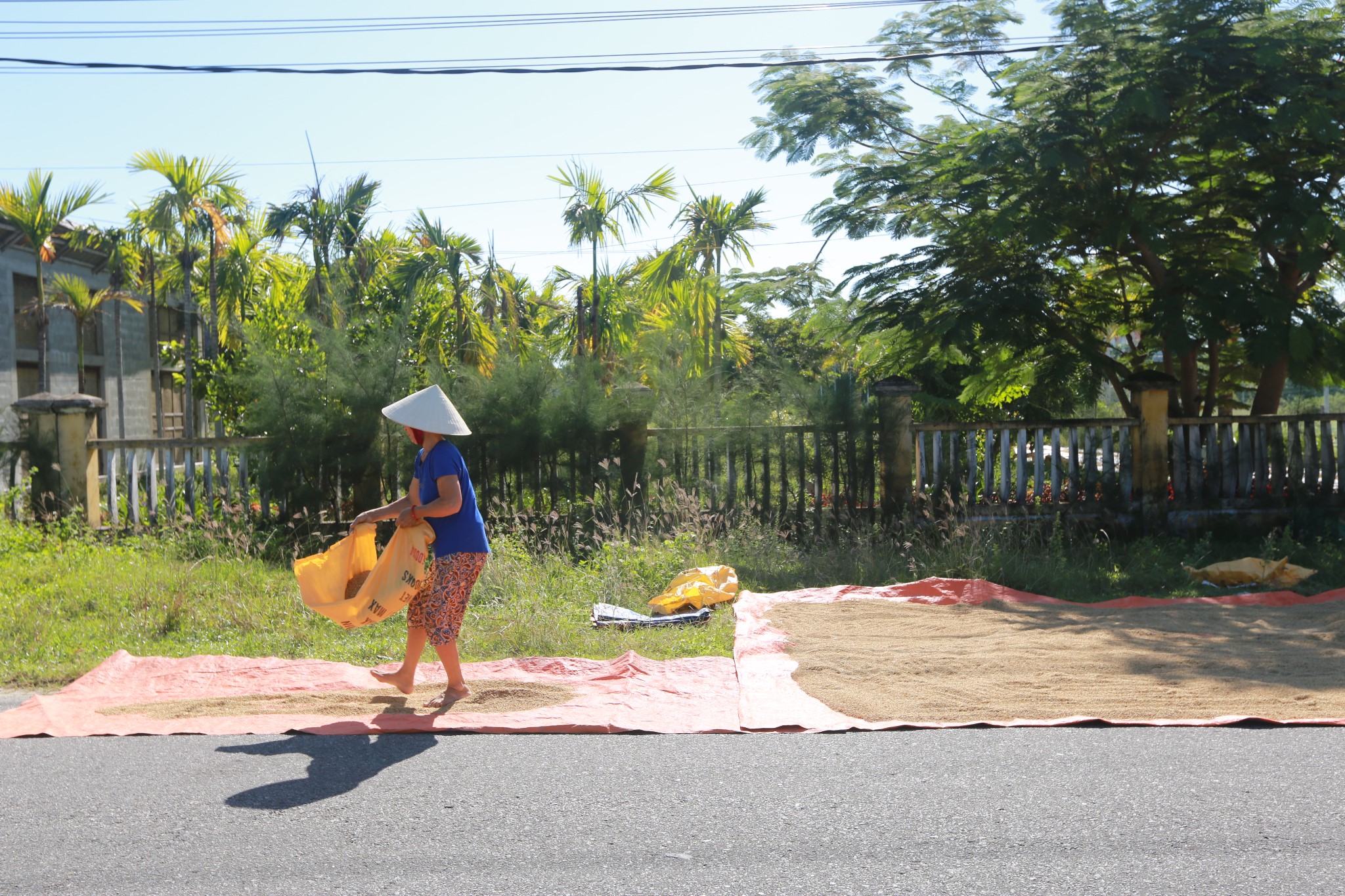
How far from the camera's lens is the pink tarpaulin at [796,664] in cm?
536

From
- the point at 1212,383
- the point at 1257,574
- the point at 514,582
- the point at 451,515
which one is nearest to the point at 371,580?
the point at 451,515

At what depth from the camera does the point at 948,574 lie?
378 inches

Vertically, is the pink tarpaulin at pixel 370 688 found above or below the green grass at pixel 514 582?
below

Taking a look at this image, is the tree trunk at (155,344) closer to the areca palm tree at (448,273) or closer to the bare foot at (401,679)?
the areca palm tree at (448,273)

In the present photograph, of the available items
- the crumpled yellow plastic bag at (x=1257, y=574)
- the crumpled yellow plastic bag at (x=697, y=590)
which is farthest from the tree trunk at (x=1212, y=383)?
the crumpled yellow plastic bag at (x=697, y=590)

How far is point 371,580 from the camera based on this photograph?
19.4 ft

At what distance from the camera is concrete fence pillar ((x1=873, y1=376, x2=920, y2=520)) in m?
11.3

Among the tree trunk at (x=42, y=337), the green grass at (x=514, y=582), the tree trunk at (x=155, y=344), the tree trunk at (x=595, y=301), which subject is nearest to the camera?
the green grass at (x=514, y=582)

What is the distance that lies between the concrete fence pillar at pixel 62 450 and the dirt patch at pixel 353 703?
6.54m

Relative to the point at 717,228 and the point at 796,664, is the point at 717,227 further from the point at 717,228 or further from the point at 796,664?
the point at 796,664

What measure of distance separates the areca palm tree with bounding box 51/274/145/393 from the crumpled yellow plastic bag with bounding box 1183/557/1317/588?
70.4 ft

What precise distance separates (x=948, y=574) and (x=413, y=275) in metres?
13.8

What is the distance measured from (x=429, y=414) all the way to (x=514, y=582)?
3.40 metres

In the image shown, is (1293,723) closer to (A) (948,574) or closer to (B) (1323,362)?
(A) (948,574)
